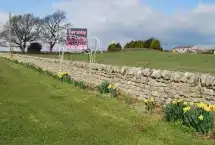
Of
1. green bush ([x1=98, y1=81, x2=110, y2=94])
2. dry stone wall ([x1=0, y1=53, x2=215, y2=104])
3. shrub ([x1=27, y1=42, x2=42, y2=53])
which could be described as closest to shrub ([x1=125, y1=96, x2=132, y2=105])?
dry stone wall ([x1=0, y1=53, x2=215, y2=104])

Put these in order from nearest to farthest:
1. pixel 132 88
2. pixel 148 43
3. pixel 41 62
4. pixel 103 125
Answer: pixel 103 125 → pixel 132 88 → pixel 41 62 → pixel 148 43

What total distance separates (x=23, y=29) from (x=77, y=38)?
93.2 meters

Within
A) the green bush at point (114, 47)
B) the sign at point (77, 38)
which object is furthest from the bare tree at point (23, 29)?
the sign at point (77, 38)

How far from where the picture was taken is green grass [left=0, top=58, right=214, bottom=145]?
8.52 m

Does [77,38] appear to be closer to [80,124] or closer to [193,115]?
[80,124]

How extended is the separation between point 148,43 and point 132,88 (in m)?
56.0

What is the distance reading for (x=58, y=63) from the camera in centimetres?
2719

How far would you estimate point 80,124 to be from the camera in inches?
393

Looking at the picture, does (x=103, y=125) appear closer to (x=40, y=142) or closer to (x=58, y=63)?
(x=40, y=142)

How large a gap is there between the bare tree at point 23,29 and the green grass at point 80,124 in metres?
103

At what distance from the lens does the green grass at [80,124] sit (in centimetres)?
852

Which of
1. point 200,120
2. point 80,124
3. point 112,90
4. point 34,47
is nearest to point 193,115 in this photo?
point 200,120

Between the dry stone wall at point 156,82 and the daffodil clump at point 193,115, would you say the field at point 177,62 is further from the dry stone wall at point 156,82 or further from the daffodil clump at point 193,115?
the daffodil clump at point 193,115

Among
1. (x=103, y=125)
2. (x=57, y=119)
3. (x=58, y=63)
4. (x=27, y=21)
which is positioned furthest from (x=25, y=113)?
(x=27, y=21)
